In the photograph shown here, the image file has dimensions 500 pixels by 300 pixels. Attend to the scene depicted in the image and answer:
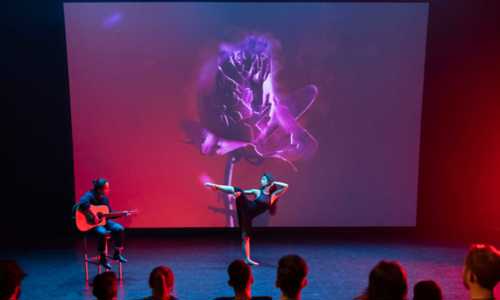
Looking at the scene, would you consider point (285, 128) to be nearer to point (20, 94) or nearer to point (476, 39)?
point (476, 39)

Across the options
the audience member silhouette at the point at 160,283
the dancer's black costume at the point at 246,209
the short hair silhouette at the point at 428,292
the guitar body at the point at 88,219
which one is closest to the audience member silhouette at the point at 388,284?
the short hair silhouette at the point at 428,292

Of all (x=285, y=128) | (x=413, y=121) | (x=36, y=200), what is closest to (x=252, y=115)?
(x=285, y=128)

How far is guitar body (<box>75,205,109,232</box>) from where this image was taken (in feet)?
13.0

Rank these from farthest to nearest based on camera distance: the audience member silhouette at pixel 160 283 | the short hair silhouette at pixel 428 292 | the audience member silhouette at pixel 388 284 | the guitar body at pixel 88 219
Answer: the guitar body at pixel 88 219
the audience member silhouette at pixel 160 283
the short hair silhouette at pixel 428 292
the audience member silhouette at pixel 388 284

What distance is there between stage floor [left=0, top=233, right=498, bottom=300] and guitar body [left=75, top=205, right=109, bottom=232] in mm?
582

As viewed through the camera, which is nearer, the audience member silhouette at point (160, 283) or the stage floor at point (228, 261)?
the audience member silhouette at point (160, 283)

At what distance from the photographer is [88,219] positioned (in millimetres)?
4016

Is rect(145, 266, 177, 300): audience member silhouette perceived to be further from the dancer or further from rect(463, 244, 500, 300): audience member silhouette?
the dancer

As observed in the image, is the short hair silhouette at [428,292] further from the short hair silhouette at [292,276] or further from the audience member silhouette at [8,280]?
the audience member silhouette at [8,280]

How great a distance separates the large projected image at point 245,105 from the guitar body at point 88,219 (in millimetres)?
1325

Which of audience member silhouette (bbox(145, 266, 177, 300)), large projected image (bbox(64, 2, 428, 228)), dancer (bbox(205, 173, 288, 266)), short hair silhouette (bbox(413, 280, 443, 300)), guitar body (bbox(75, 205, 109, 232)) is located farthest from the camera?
large projected image (bbox(64, 2, 428, 228))

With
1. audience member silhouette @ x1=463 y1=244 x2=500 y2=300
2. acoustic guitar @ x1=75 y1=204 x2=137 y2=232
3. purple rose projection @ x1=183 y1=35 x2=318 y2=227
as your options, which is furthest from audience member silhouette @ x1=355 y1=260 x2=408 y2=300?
purple rose projection @ x1=183 y1=35 x2=318 y2=227

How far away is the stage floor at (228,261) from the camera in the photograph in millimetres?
3838

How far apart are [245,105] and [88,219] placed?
2.47 m
